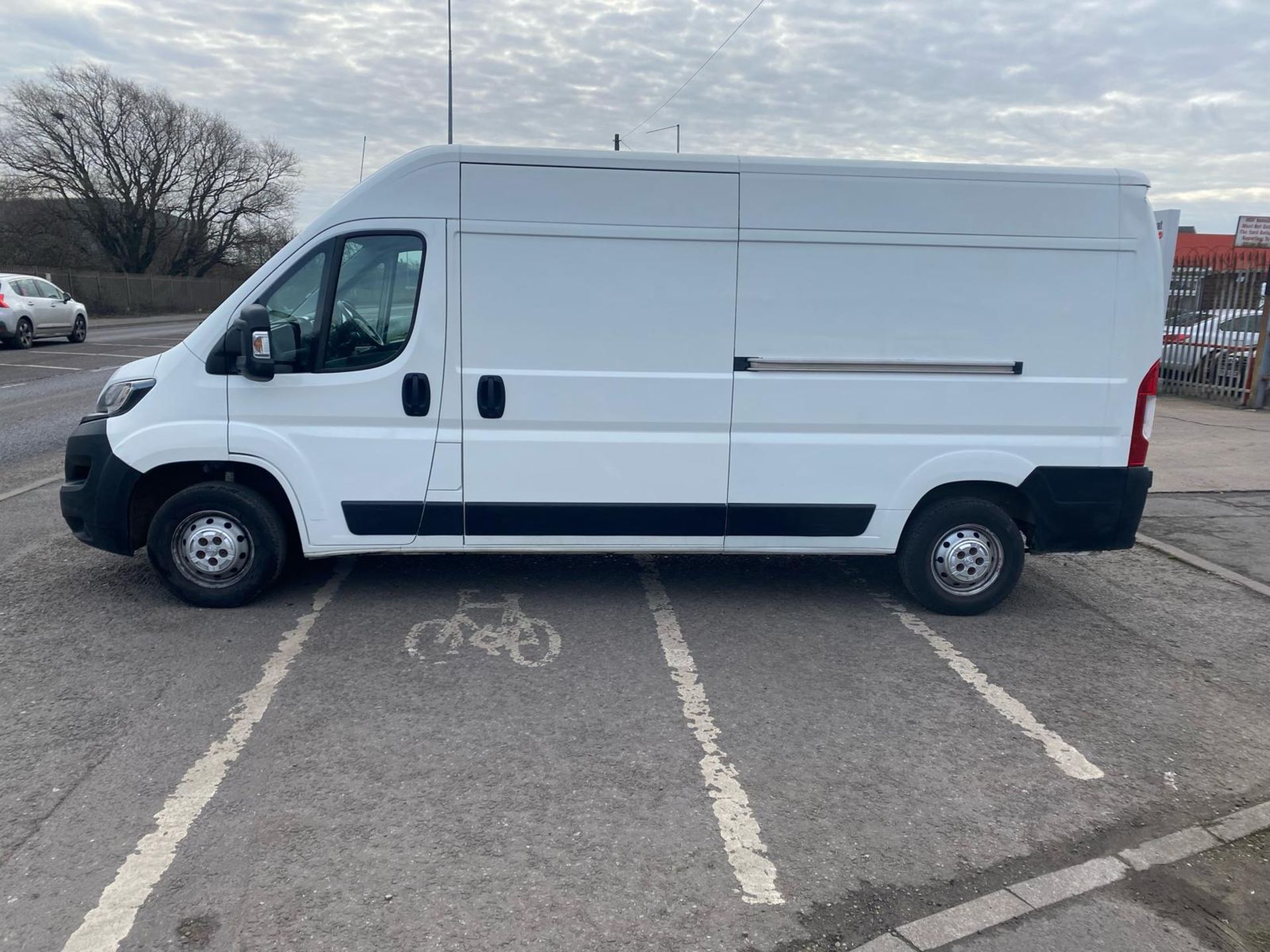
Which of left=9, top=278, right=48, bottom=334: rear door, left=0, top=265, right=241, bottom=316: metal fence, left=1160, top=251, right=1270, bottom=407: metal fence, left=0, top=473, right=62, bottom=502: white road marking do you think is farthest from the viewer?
left=0, top=265, right=241, bottom=316: metal fence

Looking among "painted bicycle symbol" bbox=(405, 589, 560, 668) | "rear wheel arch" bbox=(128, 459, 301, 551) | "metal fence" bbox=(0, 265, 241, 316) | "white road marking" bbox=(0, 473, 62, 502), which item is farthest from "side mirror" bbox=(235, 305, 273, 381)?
"metal fence" bbox=(0, 265, 241, 316)

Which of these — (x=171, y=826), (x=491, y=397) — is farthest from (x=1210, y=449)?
(x=171, y=826)

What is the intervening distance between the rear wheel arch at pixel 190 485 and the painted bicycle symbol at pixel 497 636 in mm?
950

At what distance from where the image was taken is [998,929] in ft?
9.89

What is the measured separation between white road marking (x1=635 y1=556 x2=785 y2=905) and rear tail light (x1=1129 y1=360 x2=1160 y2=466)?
2.72m

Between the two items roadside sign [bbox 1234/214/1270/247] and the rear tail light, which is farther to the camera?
roadside sign [bbox 1234/214/1270/247]

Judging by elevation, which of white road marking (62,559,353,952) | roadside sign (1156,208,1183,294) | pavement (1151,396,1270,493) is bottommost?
white road marking (62,559,353,952)

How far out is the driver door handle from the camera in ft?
17.3

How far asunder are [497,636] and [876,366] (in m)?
2.50

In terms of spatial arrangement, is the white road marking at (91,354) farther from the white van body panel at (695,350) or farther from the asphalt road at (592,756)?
the white van body panel at (695,350)

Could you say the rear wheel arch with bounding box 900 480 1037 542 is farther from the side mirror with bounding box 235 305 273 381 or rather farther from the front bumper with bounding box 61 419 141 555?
the front bumper with bounding box 61 419 141 555

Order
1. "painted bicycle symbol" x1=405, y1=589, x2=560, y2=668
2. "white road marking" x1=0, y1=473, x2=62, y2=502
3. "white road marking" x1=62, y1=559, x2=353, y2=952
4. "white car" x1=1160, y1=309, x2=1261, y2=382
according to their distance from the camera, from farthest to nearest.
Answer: "white car" x1=1160, y1=309, x2=1261, y2=382 < "white road marking" x1=0, y1=473, x2=62, y2=502 < "painted bicycle symbol" x1=405, y1=589, x2=560, y2=668 < "white road marking" x1=62, y1=559, x2=353, y2=952

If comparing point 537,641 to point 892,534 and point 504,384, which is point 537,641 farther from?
point 892,534

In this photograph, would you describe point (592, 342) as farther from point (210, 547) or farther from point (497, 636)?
point (210, 547)
